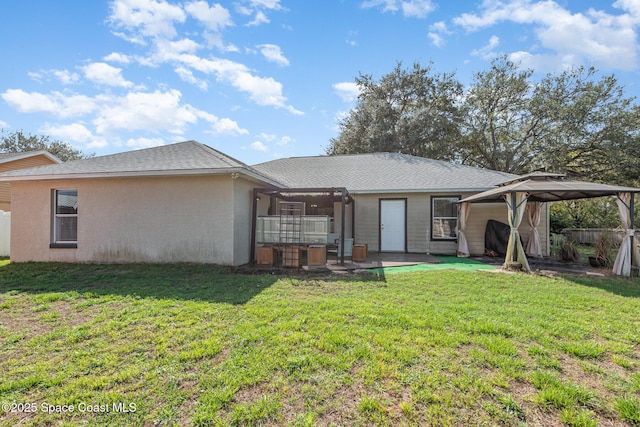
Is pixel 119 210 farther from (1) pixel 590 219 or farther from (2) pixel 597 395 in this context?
(1) pixel 590 219

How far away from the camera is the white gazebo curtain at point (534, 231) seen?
9.77m

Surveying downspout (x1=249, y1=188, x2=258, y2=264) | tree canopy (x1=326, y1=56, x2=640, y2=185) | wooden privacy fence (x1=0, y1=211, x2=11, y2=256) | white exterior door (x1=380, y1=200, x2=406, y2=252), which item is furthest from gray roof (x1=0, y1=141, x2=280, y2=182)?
tree canopy (x1=326, y1=56, x2=640, y2=185)

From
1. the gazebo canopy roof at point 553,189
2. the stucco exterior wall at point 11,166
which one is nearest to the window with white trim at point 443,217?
the gazebo canopy roof at point 553,189

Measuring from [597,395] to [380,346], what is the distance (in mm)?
1705

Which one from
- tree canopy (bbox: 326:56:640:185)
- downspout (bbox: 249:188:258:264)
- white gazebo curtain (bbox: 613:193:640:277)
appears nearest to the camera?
white gazebo curtain (bbox: 613:193:640:277)

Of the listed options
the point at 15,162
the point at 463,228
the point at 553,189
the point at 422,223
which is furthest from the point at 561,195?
the point at 15,162

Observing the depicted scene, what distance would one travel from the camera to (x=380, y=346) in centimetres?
296

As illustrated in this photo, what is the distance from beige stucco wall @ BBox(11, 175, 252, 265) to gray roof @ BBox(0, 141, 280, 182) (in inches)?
14.7

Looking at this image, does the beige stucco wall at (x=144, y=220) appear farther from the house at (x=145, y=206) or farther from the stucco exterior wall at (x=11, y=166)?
the stucco exterior wall at (x=11, y=166)

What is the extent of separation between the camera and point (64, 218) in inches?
326

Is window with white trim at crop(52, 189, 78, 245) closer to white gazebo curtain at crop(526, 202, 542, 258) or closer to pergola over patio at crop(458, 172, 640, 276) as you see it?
pergola over patio at crop(458, 172, 640, 276)

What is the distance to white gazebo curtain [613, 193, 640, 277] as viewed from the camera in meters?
6.68

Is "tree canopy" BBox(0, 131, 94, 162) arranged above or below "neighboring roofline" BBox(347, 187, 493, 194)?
above

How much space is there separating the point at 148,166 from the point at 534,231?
1225cm
